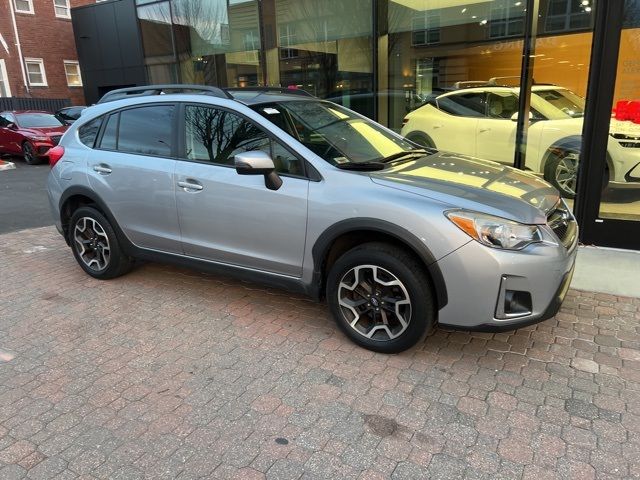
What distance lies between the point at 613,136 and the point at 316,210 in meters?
3.86

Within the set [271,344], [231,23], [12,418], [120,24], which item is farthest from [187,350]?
[120,24]

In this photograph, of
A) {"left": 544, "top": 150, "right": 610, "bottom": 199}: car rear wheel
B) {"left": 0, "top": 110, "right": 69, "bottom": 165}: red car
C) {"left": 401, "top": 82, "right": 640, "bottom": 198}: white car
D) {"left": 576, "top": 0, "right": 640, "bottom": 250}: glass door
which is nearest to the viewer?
{"left": 576, "top": 0, "right": 640, "bottom": 250}: glass door

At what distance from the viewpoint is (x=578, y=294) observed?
4.34 meters

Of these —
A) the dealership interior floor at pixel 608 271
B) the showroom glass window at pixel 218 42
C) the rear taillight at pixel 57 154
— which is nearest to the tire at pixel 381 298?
the dealership interior floor at pixel 608 271

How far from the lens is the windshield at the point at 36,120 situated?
1472 centimetres

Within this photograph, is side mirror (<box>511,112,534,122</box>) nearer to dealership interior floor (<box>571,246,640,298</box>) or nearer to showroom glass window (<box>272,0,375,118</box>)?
dealership interior floor (<box>571,246,640,298</box>)

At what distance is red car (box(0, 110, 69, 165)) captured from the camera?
14.0 metres

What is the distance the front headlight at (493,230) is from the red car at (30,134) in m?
14.0

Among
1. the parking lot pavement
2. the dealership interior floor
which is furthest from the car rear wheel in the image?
the parking lot pavement

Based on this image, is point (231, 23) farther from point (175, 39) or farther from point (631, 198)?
point (631, 198)

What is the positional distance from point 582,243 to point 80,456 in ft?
17.5

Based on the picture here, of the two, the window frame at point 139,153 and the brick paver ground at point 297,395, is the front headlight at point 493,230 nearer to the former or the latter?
the brick paver ground at point 297,395

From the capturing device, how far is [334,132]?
400 centimetres

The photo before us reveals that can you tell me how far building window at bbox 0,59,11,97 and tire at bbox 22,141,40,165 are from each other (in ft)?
30.3
